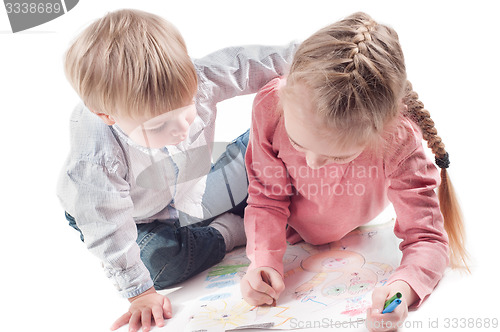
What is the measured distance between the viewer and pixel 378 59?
2.21 ft

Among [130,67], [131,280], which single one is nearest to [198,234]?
[131,280]

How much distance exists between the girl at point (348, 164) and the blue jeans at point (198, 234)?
0.36 feet

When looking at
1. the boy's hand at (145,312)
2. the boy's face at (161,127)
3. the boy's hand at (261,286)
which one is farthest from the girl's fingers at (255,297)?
the boy's face at (161,127)

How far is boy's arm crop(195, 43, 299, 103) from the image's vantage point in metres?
0.93

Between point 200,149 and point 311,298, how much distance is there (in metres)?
0.28

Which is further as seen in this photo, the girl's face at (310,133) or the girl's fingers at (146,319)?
the girl's fingers at (146,319)

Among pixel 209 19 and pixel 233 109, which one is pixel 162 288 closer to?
pixel 233 109

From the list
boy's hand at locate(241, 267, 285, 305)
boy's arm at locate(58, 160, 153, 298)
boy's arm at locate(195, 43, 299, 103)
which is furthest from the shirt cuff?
boy's arm at locate(195, 43, 299, 103)

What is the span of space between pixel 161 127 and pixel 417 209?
36cm

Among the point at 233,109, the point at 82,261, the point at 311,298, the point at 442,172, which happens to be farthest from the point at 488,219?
the point at 82,261

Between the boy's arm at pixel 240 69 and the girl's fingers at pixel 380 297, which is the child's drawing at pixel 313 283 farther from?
the boy's arm at pixel 240 69

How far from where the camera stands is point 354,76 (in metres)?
0.67

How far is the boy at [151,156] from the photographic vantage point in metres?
0.75

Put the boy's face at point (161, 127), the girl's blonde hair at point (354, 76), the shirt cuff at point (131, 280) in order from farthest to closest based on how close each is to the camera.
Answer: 1. the shirt cuff at point (131, 280)
2. the boy's face at point (161, 127)
3. the girl's blonde hair at point (354, 76)
